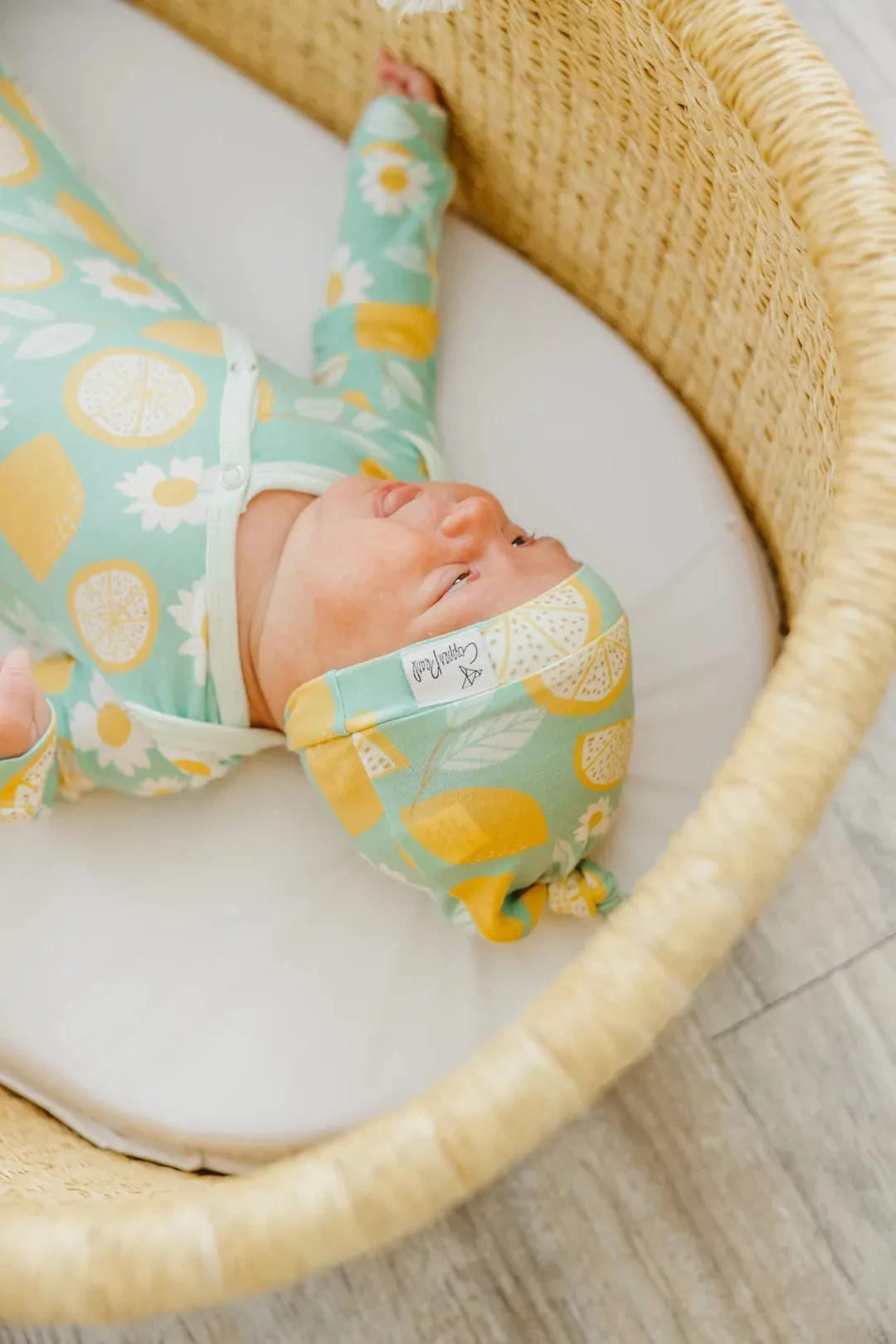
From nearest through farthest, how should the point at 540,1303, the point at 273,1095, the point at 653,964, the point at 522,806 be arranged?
1. the point at 653,964
2. the point at 522,806
3. the point at 273,1095
4. the point at 540,1303

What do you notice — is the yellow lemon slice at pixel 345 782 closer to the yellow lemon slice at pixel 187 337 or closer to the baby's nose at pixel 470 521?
the baby's nose at pixel 470 521

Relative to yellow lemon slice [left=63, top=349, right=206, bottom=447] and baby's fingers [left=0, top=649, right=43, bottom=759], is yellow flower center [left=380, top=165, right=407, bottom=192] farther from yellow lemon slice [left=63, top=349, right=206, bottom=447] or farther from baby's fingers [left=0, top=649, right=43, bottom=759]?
baby's fingers [left=0, top=649, right=43, bottom=759]

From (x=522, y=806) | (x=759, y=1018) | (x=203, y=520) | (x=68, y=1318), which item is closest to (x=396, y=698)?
(x=522, y=806)

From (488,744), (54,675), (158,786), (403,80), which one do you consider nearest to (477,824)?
(488,744)

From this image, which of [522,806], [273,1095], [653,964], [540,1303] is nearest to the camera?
[653,964]

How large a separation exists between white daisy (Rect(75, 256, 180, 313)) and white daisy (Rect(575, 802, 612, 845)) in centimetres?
50

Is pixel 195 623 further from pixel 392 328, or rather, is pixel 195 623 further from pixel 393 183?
pixel 393 183

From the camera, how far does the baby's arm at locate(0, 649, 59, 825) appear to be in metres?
0.70

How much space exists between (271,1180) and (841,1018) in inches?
24.3

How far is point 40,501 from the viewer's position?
2.52 feet

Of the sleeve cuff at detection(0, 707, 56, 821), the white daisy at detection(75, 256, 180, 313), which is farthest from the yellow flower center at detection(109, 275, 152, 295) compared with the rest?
the sleeve cuff at detection(0, 707, 56, 821)

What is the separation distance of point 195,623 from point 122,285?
0.94ft

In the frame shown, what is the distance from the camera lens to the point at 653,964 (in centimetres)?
45

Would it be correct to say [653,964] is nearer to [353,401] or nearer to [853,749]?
[853,749]
